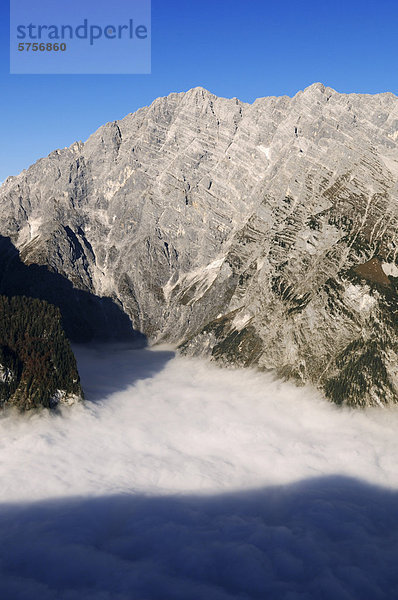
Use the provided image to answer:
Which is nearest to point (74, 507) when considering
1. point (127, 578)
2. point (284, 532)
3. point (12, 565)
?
point (12, 565)

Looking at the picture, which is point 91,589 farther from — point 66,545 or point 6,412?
point 6,412

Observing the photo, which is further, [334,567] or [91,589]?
[334,567]

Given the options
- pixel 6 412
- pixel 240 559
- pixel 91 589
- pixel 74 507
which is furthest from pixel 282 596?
pixel 6 412

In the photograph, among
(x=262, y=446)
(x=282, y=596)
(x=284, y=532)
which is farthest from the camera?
(x=262, y=446)

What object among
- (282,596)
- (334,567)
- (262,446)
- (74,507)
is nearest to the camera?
(282,596)

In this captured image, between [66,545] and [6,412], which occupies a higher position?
[6,412]

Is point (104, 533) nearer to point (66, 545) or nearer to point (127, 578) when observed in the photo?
point (66, 545)

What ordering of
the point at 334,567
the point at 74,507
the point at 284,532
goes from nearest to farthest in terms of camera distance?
the point at 334,567, the point at 284,532, the point at 74,507

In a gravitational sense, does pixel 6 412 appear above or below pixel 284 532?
above

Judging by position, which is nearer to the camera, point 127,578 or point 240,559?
point 127,578

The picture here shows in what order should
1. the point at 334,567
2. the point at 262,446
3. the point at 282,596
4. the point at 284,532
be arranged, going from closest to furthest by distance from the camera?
1. the point at 282,596
2. the point at 334,567
3. the point at 284,532
4. the point at 262,446
